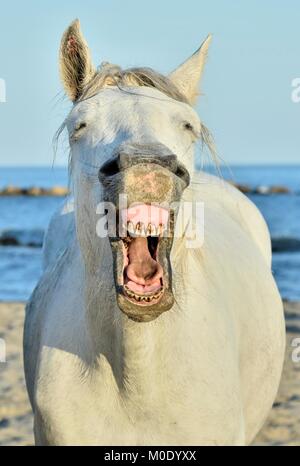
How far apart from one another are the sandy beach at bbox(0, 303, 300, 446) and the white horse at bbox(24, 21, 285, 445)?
2.42 meters

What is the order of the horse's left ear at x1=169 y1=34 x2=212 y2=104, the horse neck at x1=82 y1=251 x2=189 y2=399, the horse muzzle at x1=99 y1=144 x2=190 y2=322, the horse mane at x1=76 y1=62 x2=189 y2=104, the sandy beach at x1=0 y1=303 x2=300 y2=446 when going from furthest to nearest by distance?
1. the sandy beach at x1=0 y1=303 x2=300 y2=446
2. the horse's left ear at x1=169 y1=34 x2=212 y2=104
3. the horse mane at x1=76 y1=62 x2=189 y2=104
4. the horse neck at x1=82 y1=251 x2=189 y2=399
5. the horse muzzle at x1=99 y1=144 x2=190 y2=322

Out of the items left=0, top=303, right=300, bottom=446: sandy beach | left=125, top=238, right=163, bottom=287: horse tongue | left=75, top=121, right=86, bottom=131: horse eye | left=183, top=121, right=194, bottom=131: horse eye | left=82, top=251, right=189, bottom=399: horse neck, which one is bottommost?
left=0, top=303, right=300, bottom=446: sandy beach

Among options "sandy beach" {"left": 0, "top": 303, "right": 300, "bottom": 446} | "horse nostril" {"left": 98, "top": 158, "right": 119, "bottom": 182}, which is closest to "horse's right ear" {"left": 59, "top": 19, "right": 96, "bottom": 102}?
"horse nostril" {"left": 98, "top": 158, "right": 119, "bottom": 182}

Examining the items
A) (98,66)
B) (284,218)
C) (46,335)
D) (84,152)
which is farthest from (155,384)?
(284,218)

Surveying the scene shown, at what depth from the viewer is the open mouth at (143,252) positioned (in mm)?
2643

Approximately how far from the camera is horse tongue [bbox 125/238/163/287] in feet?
8.89

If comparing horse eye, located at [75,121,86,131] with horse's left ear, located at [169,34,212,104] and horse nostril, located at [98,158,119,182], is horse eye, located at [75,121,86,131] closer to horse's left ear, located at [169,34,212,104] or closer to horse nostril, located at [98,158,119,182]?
horse nostril, located at [98,158,119,182]

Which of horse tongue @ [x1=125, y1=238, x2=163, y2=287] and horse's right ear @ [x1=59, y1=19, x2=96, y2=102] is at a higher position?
horse's right ear @ [x1=59, y1=19, x2=96, y2=102]

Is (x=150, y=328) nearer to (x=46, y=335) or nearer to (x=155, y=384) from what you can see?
(x=155, y=384)

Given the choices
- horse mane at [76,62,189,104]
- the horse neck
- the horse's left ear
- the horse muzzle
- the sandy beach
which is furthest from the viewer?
the sandy beach

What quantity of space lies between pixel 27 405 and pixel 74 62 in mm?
3937

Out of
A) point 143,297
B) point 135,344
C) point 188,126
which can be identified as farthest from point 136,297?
point 188,126

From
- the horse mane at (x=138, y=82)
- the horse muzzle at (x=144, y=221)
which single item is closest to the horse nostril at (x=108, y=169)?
the horse muzzle at (x=144, y=221)

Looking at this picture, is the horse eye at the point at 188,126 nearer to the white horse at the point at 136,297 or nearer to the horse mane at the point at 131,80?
the white horse at the point at 136,297
